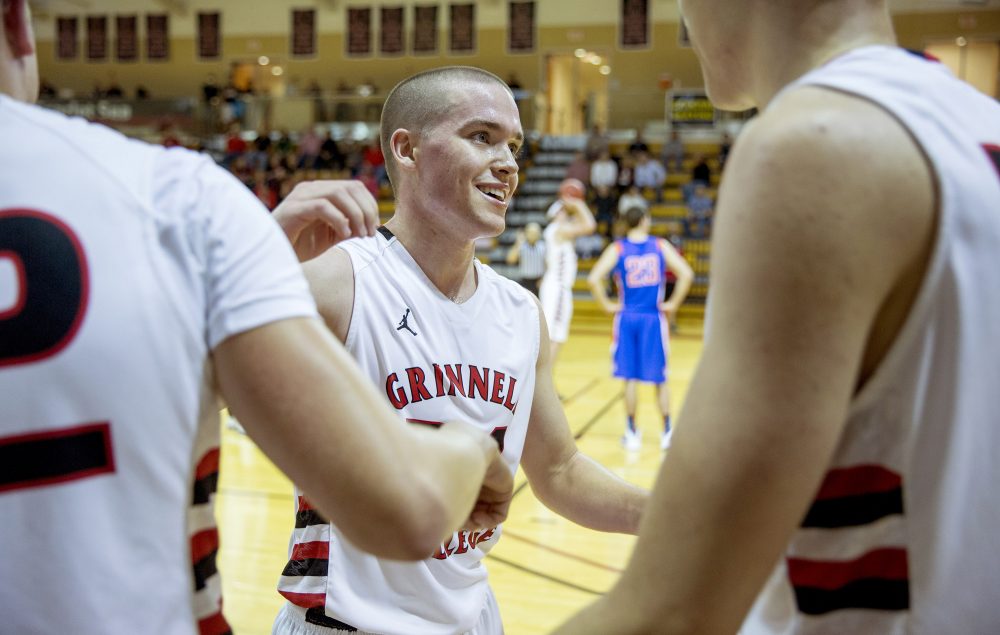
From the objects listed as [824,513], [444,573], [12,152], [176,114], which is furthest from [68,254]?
[176,114]

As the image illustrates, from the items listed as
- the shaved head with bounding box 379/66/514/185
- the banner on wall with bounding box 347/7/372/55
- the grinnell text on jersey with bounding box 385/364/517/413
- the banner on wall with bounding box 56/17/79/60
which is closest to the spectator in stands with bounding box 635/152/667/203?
the banner on wall with bounding box 347/7/372/55

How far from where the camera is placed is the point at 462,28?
22984mm

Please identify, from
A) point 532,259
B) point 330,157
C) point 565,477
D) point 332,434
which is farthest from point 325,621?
point 330,157

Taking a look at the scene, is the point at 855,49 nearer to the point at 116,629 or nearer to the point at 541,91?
the point at 116,629

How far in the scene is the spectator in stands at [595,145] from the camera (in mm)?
20078

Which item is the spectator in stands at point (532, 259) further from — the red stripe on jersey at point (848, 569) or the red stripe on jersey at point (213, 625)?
the red stripe on jersey at point (848, 569)

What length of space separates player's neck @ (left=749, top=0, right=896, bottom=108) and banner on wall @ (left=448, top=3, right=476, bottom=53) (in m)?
22.9

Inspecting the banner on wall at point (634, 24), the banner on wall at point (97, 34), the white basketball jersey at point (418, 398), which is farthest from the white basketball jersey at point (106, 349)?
the banner on wall at point (97, 34)

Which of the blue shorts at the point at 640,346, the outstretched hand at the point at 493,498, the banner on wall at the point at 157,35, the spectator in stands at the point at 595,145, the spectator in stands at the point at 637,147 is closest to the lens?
the outstretched hand at the point at 493,498

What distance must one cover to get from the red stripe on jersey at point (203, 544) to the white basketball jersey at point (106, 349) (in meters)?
0.08

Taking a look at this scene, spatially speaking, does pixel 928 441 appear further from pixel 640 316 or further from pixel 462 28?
pixel 462 28

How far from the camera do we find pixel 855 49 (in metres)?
1.05

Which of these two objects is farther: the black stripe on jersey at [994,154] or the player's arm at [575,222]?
the player's arm at [575,222]

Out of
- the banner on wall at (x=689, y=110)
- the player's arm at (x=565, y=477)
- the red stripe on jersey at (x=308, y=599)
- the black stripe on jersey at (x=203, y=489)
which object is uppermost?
the banner on wall at (x=689, y=110)
